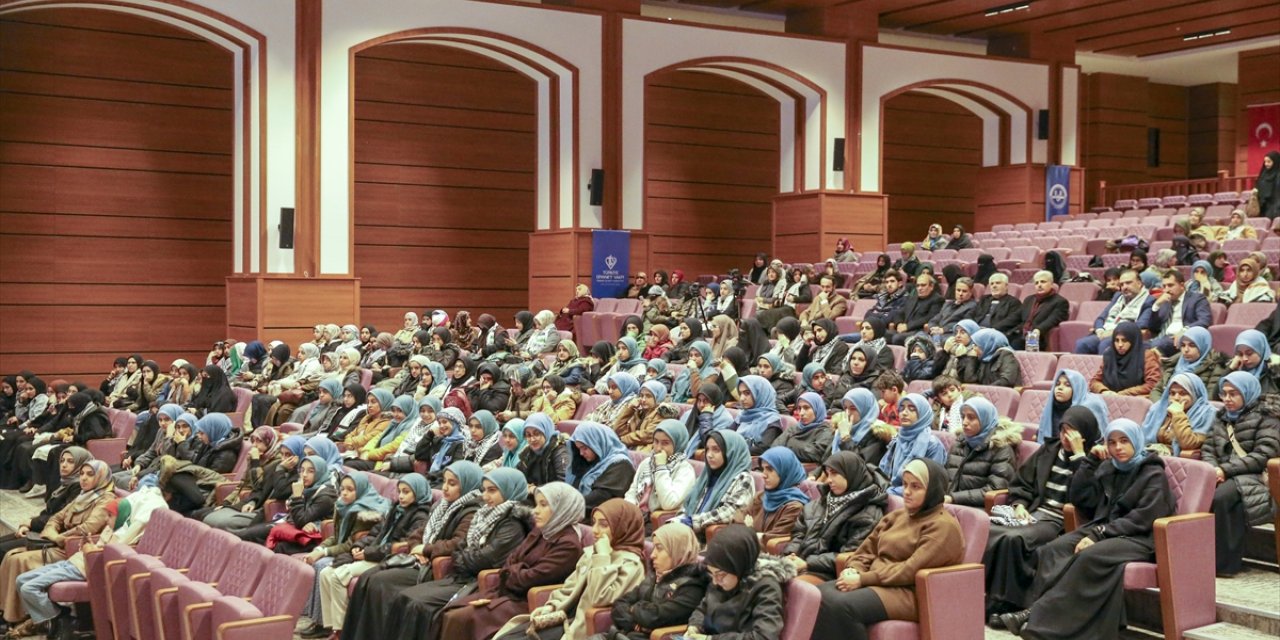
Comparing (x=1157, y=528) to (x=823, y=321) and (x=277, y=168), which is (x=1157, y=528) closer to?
(x=823, y=321)

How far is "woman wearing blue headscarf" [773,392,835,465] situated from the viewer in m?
5.82

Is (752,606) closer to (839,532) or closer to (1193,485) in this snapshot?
(839,532)

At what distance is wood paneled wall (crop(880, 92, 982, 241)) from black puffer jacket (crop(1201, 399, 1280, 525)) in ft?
39.0

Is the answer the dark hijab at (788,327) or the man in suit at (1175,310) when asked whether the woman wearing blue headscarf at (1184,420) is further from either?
the dark hijab at (788,327)

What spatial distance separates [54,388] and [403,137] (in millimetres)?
5377

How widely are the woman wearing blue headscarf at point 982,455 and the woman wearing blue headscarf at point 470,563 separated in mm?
1659

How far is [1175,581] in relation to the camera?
14.3ft

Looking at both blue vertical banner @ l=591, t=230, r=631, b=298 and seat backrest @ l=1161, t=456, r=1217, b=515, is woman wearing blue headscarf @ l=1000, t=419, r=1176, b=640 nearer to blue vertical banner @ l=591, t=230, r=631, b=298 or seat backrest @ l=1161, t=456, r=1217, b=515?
seat backrest @ l=1161, t=456, r=1217, b=515

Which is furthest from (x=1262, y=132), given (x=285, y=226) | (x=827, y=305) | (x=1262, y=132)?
(x=285, y=226)

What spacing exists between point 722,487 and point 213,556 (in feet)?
6.65

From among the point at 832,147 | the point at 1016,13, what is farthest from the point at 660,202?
the point at 1016,13

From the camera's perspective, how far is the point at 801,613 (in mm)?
3760

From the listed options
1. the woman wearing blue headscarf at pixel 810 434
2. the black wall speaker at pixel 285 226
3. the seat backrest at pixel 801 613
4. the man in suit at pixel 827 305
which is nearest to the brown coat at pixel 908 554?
the seat backrest at pixel 801 613

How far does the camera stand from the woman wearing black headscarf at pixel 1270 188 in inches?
413
